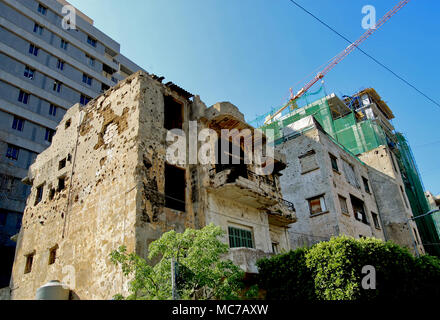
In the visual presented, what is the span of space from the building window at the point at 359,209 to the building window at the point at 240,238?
37.9 feet

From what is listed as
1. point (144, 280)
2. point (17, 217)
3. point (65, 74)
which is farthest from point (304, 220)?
point (65, 74)

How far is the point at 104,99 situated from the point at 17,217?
54.9 ft

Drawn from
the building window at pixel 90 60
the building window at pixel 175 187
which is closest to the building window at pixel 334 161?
the building window at pixel 175 187

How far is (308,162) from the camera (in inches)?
972

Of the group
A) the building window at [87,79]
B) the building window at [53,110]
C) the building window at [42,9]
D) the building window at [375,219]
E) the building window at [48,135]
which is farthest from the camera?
the building window at [87,79]

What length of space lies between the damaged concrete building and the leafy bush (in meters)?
1.69

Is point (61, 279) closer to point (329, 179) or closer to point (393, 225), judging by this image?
point (329, 179)

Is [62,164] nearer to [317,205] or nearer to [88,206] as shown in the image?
[88,206]

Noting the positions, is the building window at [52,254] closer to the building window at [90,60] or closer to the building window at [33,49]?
the building window at [33,49]

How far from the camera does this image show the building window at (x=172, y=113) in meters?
16.7

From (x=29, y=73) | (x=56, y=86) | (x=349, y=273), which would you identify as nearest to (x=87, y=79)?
(x=56, y=86)

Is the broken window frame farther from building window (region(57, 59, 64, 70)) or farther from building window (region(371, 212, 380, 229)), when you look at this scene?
building window (region(57, 59, 64, 70))

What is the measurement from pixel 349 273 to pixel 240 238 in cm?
608
